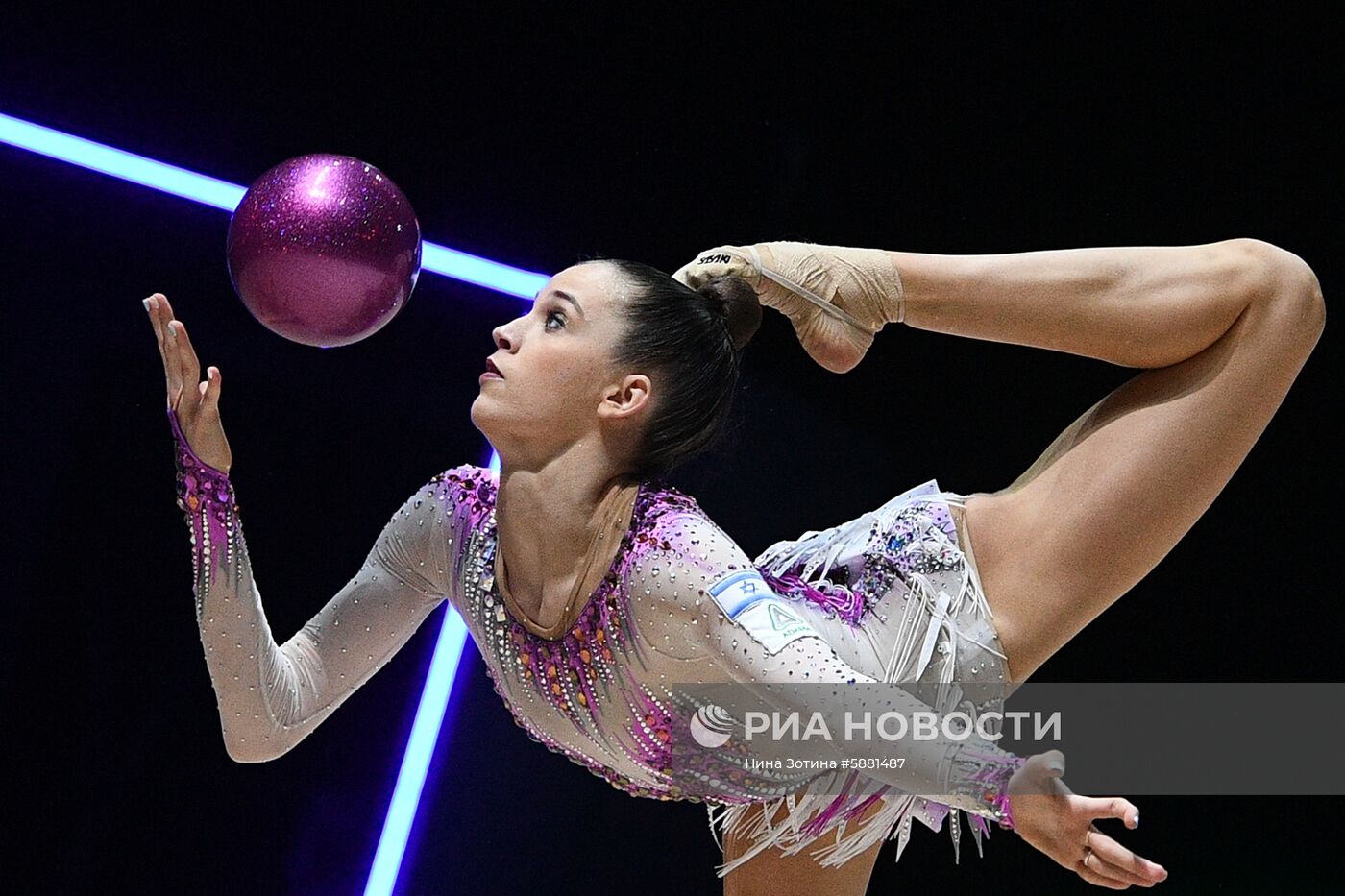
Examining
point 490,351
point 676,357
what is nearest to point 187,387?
point 676,357

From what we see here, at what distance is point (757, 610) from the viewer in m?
1.28

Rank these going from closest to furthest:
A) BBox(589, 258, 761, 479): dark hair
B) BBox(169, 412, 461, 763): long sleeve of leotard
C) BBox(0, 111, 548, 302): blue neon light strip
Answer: BBox(169, 412, 461, 763): long sleeve of leotard, BBox(589, 258, 761, 479): dark hair, BBox(0, 111, 548, 302): blue neon light strip

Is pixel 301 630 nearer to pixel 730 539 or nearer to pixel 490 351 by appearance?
pixel 730 539

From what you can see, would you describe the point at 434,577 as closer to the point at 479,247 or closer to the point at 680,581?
the point at 680,581

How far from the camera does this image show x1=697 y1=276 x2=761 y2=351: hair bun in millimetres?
1504

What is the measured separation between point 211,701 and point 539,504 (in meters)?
0.89

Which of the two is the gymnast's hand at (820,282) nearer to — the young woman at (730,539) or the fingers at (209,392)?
the young woman at (730,539)

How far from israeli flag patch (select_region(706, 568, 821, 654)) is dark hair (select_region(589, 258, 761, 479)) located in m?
0.17

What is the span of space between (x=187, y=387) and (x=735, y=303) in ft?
1.77

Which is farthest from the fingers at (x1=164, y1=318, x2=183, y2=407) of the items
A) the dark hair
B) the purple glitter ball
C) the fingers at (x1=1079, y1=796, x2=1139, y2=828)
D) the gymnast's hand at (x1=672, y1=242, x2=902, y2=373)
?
the fingers at (x1=1079, y1=796, x2=1139, y2=828)

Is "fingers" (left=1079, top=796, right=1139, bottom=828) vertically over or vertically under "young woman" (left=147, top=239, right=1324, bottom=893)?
under

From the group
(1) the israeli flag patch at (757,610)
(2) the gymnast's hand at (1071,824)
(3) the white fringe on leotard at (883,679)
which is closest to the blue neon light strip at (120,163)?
(3) the white fringe on leotard at (883,679)

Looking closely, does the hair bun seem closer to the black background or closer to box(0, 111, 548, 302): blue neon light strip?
box(0, 111, 548, 302): blue neon light strip

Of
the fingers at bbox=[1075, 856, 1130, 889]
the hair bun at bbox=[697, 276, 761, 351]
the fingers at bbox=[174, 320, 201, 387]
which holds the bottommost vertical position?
the fingers at bbox=[1075, 856, 1130, 889]
